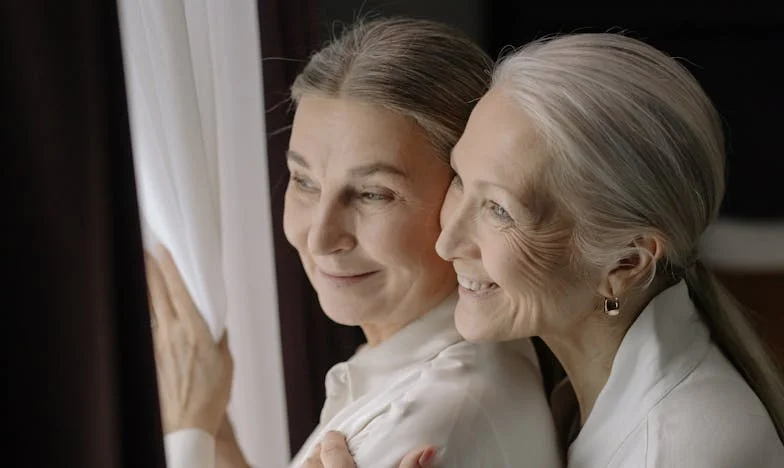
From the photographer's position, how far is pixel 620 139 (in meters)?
1.05

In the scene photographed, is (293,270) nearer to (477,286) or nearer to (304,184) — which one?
(304,184)

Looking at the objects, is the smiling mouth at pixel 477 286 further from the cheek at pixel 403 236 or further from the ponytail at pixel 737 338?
the ponytail at pixel 737 338

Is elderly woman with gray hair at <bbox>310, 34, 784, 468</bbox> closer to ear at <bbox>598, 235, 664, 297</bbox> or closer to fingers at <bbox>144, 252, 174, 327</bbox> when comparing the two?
Result: ear at <bbox>598, 235, 664, 297</bbox>

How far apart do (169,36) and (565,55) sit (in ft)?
1.56

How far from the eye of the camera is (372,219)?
1.23 meters

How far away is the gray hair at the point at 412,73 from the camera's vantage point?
120cm

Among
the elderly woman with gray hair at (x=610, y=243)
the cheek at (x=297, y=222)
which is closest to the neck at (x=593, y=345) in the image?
the elderly woman with gray hair at (x=610, y=243)

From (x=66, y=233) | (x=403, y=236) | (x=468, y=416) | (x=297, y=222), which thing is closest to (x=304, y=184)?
(x=297, y=222)

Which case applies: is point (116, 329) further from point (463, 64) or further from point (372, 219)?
point (463, 64)

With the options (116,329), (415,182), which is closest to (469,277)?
(415,182)

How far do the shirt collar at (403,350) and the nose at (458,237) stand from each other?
0.14 meters

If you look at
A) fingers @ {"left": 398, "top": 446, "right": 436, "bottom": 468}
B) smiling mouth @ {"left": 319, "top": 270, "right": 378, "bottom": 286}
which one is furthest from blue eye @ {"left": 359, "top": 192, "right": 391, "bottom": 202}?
fingers @ {"left": 398, "top": 446, "right": 436, "bottom": 468}

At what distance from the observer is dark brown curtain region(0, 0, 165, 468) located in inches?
31.6

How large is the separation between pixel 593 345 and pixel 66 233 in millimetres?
664
